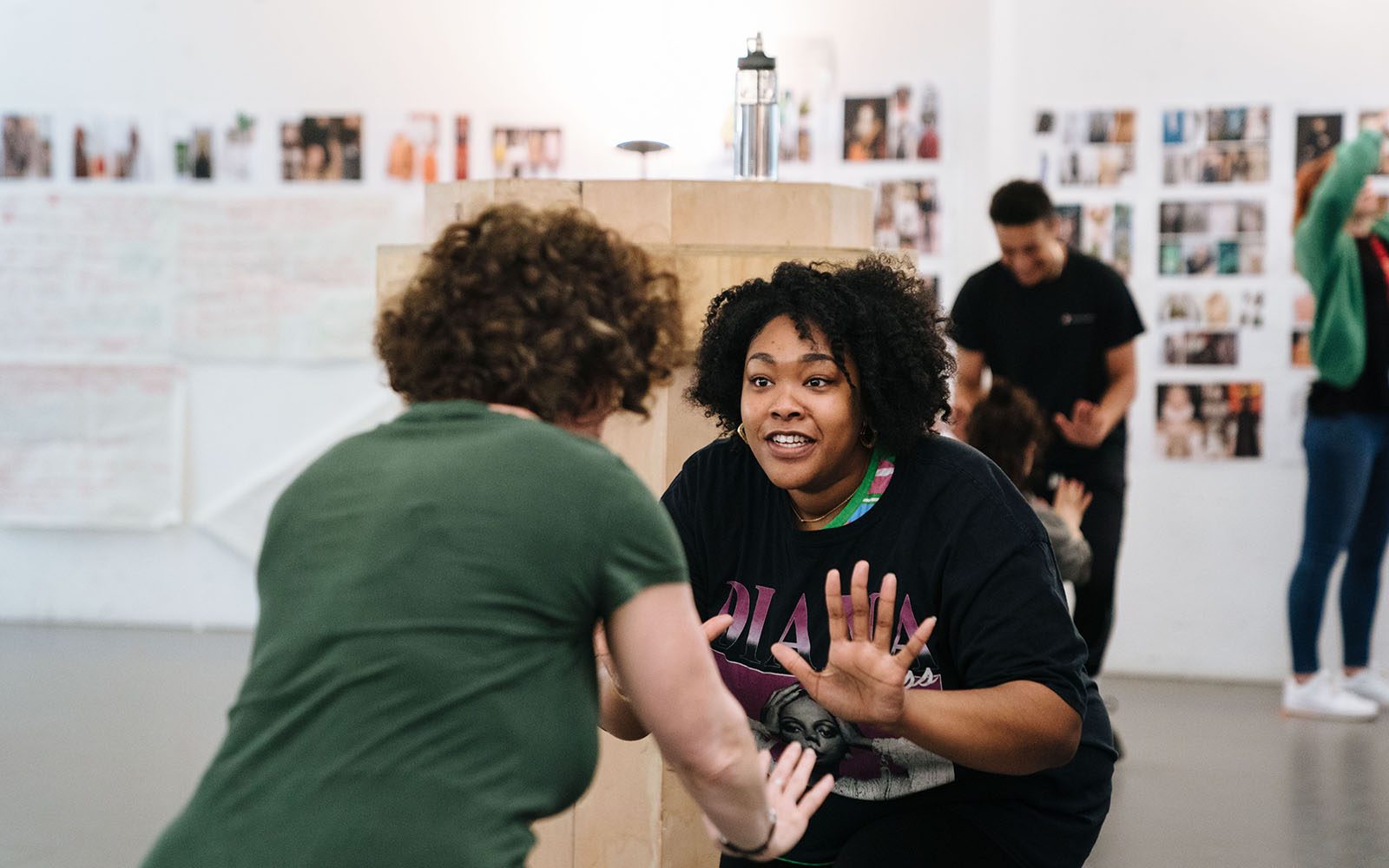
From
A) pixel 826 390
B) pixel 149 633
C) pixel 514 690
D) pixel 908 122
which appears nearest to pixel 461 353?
pixel 514 690

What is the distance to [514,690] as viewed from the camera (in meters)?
1.22

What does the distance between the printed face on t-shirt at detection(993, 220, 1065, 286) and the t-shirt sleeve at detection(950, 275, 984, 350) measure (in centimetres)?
11

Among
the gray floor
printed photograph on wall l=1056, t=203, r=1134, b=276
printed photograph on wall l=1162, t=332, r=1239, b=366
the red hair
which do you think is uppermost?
the red hair

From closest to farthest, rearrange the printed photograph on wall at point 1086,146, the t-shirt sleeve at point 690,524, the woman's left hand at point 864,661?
the woman's left hand at point 864,661
the t-shirt sleeve at point 690,524
the printed photograph on wall at point 1086,146

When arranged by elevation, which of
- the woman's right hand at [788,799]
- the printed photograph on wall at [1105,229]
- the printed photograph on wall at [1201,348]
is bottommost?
the woman's right hand at [788,799]

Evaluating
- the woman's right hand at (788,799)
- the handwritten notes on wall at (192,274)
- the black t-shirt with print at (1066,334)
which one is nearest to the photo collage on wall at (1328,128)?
the black t-shirt with print at (1066,334)

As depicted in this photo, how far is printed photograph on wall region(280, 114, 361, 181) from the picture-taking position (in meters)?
5.65

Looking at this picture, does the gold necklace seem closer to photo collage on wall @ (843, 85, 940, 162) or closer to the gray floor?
the gray floor

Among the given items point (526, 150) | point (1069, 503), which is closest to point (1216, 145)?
point (1069, 503)

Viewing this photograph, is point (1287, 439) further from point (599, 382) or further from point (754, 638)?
point (599, 382)

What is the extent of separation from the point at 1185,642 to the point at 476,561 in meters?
4.24

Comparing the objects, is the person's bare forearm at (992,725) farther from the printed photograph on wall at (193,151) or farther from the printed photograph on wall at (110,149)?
the printed photograph on wall at (110,149)

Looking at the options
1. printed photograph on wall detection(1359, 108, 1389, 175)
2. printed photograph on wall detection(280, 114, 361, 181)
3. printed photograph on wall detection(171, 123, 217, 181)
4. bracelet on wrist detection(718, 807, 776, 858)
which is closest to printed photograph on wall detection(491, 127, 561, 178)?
printed photograph on wall detection(280, 114, 361, 181)

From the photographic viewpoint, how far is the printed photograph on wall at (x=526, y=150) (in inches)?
216
